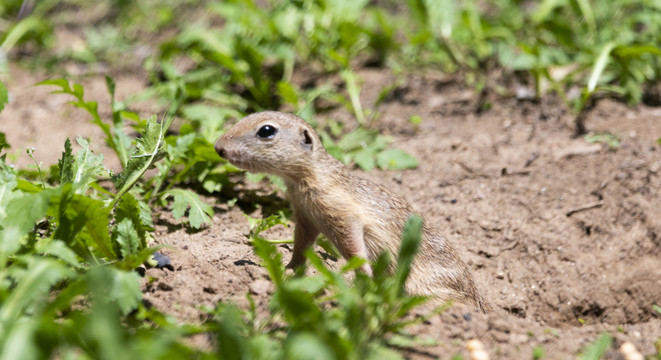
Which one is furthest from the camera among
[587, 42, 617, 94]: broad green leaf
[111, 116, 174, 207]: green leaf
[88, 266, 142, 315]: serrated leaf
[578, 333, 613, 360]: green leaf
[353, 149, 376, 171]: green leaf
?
[587, 42, 617, 94]: broad green leaf

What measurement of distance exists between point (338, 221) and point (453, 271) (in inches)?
30.3

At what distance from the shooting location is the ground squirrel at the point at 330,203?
153 inches

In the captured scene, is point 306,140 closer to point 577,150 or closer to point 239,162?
point 239,162

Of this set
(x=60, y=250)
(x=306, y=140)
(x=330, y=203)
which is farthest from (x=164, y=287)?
(x=306, y=140)

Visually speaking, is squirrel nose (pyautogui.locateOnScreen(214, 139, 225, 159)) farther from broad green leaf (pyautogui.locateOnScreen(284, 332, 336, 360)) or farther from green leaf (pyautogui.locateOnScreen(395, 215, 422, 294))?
broad green leaf (pyautogui.locateOnScreen(284, 332, 336, 360))

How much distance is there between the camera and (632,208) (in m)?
4.79

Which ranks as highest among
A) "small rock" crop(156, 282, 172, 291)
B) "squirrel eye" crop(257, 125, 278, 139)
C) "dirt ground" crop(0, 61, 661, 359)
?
"squirrel eye" crop(257, 125, 278, 139)

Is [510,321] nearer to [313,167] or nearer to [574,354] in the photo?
[574,354]

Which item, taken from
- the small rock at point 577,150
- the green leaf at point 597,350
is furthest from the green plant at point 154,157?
the small rock at point 577,150

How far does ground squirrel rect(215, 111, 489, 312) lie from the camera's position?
389 centimetres

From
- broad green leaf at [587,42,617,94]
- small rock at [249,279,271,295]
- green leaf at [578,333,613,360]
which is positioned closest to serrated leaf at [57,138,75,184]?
small rock at [249,279,271,295]

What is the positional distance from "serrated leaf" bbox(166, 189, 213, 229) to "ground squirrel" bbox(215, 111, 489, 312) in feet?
1.34

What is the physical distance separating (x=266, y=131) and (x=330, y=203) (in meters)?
0.59

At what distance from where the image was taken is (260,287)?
3.46 metres
